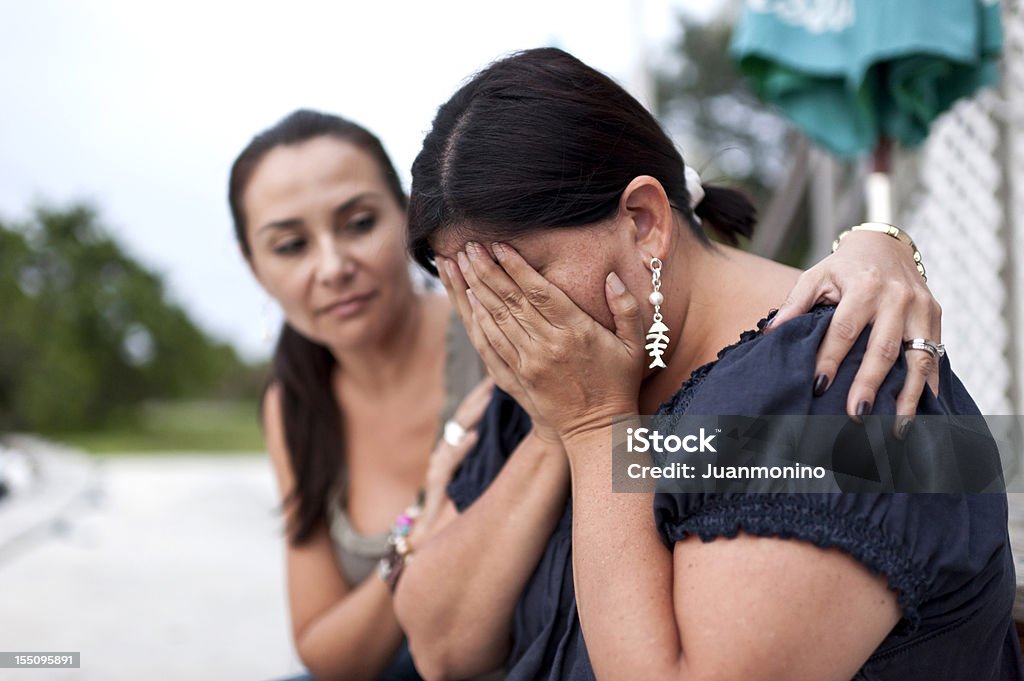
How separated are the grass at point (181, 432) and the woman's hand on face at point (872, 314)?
12.2 metres

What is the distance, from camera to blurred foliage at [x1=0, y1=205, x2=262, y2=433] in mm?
13516

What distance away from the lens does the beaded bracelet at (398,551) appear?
76.6 inches

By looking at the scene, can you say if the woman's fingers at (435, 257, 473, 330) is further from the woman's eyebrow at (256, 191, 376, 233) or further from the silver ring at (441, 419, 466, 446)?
the woman's eyebrow at (256, 191, 376, 233)

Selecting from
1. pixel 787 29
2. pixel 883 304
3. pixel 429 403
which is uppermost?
pixel 787 29

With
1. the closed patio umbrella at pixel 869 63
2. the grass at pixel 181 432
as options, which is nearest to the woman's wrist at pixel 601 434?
the closed patio umbrella at pixel 869 63

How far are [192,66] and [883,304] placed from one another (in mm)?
11673

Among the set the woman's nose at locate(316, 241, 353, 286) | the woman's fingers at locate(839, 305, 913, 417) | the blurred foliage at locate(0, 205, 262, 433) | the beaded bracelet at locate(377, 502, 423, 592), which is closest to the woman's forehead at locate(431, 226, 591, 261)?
the woman's fingers at locate(839, 305, 913, 417)

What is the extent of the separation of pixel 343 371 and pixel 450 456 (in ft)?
2.91

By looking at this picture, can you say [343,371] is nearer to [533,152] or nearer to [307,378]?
[307,378]

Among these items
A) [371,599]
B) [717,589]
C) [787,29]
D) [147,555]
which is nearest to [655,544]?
[717,589]

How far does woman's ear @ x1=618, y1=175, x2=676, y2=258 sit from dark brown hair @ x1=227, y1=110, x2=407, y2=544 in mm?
1193

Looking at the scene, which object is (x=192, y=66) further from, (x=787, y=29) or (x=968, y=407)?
(x=968, y=407)

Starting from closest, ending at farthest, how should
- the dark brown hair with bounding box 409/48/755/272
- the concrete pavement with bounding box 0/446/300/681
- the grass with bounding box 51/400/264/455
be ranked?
the dark brown hair with bounding box 409/48/755/272 → the concrete pavement with bounding box 0/446/300/681 → the grass with bounding box 51/400/264/455

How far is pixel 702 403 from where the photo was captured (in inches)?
45.5
